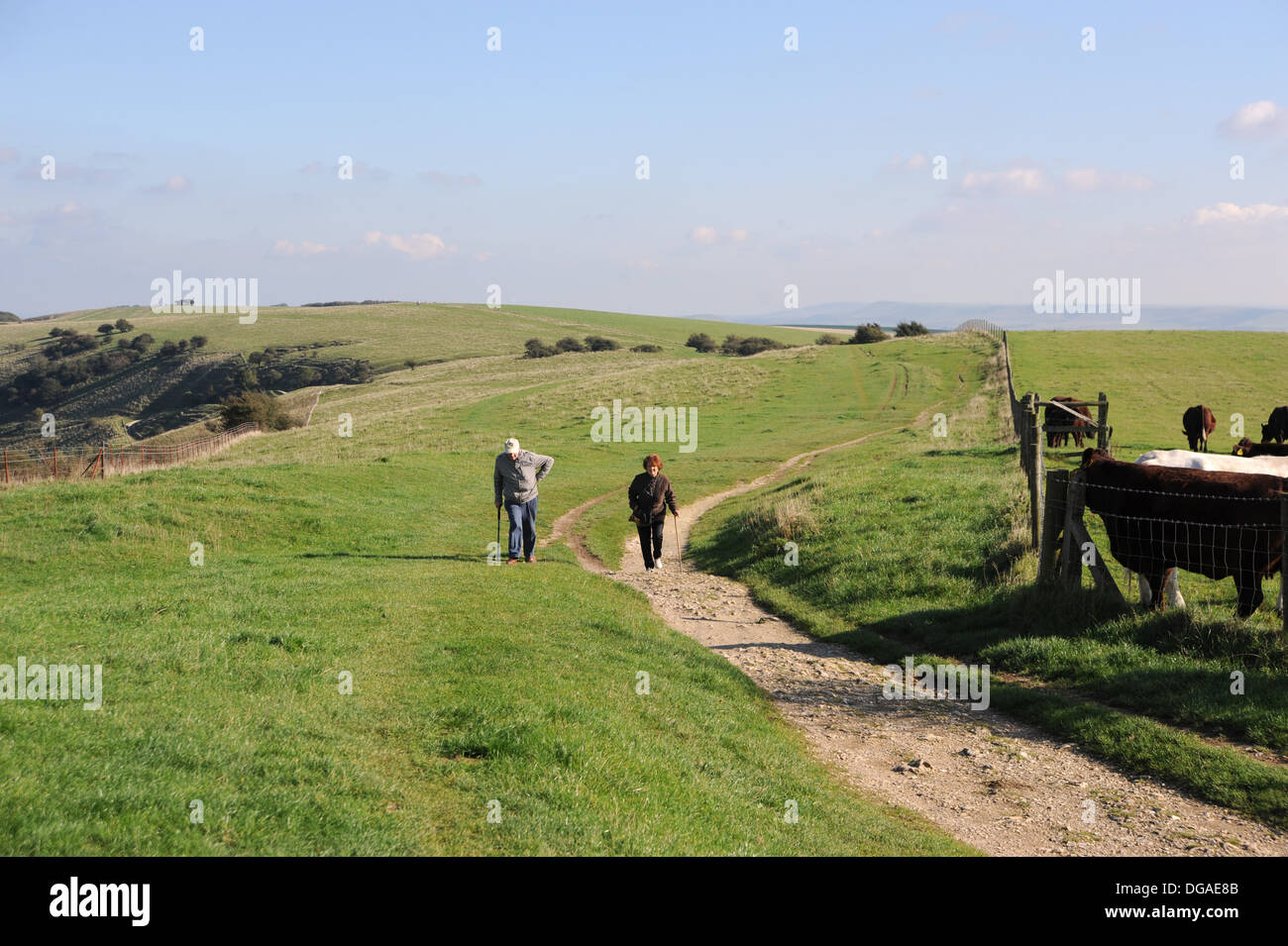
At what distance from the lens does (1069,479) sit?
42.7 feet

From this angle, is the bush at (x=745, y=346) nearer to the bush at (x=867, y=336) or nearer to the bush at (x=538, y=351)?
the bush at (x=867, y=336)

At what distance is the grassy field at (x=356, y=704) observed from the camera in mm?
5477

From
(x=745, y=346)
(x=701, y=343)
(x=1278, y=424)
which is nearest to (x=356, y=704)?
(x=1278, y=424)

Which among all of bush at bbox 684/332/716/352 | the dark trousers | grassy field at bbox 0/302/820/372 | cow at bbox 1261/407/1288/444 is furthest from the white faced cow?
bush at bbox 684/332/716/352

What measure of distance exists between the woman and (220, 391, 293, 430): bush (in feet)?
147

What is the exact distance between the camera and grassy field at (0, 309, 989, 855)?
5.48m

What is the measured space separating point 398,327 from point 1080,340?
92318 millimetres

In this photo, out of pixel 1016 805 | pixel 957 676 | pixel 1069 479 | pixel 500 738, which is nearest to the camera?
pixel 500 738

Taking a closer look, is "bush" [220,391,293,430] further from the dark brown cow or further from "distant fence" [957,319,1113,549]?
the dark brown cow

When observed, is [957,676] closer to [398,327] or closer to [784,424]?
[784,424]

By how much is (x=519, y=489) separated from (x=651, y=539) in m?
3.08

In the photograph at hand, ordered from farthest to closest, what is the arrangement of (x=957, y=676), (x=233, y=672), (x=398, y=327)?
(x=398, y=327) < (x=957, y=676) < (x=233, y=672)
